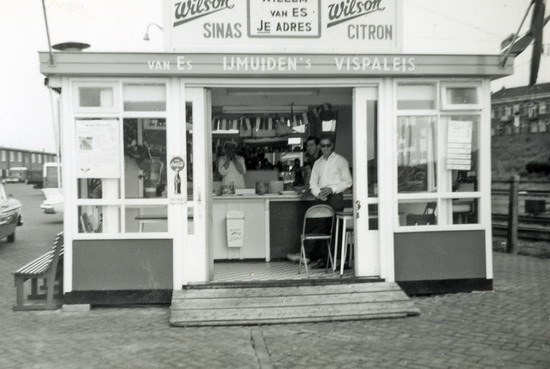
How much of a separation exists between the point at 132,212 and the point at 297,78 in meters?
2.52

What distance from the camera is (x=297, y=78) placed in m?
7.04

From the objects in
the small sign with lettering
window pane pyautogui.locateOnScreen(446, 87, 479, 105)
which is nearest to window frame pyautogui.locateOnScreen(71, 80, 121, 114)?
the small sign with lettering

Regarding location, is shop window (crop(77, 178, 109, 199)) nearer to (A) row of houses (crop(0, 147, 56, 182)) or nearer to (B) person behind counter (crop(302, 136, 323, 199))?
(B) person behind counter (crop(302, 136, 323, 199))

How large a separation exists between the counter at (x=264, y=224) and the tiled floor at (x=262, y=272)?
0.66ft

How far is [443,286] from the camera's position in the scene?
7320mm

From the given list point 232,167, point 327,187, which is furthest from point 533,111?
point 327,187

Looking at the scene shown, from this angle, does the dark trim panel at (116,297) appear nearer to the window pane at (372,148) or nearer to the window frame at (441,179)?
the window pane at (372,148)

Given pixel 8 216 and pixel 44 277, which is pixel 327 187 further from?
pixel 8 216

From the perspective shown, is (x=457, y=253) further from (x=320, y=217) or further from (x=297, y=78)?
(x=297, y=78)

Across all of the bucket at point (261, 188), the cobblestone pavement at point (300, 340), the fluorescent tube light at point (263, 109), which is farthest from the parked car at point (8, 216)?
the bucket at point (261, 188)

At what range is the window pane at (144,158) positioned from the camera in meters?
6.95

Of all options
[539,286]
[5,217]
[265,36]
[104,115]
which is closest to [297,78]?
[265,36]

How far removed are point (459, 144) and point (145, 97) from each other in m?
3.87

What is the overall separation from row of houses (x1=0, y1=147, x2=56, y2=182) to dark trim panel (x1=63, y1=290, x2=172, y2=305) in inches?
2444
